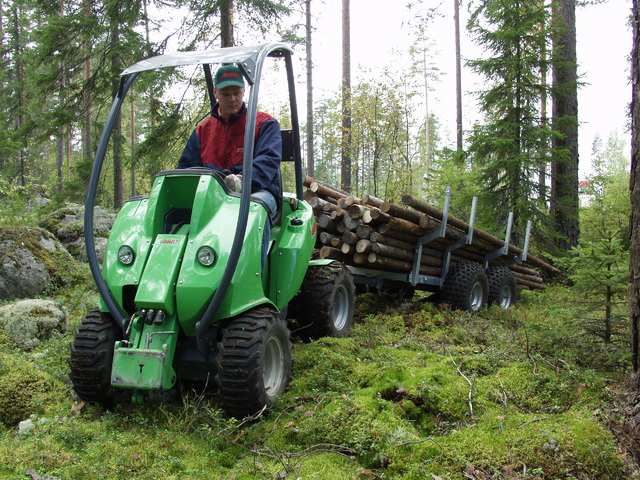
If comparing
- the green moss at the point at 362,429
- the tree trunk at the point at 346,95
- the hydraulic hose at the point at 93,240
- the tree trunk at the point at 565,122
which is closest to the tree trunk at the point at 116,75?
the hydraulic hose at the point at 93,240

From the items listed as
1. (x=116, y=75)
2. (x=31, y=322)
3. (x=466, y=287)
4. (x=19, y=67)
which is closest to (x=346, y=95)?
(x=116, y=75)

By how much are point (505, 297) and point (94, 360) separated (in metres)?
7.77

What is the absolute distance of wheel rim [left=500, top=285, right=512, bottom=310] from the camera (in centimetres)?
968

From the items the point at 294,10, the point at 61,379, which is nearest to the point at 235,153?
the point at 61,379

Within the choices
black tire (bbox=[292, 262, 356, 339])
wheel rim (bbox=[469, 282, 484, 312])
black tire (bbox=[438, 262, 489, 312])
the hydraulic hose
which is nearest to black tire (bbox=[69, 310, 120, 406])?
the hydraulic hose

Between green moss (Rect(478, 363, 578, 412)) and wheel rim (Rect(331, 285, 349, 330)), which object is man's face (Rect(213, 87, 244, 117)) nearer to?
wheel rim (Rect(331, 285, 349, 330))

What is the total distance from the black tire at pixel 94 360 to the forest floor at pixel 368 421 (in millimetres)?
174

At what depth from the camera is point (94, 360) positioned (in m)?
3.68

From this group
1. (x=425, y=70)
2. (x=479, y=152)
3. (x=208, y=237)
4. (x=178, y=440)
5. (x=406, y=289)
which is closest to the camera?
(x=178, y=440)

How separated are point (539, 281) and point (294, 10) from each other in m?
7.34

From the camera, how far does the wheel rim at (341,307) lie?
19.7 feet

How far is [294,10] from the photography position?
36.5 feet

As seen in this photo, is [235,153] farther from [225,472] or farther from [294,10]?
[294,10]

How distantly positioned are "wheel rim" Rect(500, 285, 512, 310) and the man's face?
643cm
